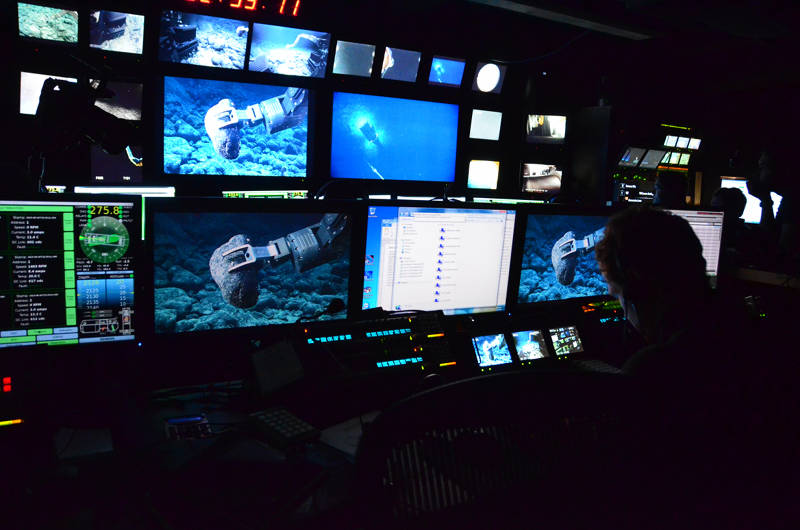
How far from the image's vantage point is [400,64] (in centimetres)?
453

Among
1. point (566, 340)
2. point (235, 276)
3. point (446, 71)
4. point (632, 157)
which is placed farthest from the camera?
point (632, 157)

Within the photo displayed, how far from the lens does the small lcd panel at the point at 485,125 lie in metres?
5.11

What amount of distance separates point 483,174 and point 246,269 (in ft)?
12.5

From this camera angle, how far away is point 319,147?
4.00m

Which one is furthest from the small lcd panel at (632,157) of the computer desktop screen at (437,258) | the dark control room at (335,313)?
the computer desktop screen at (437,258)

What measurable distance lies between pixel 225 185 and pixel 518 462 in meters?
3.38

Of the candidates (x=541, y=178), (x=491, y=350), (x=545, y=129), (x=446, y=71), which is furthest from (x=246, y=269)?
(x=545, y=129)

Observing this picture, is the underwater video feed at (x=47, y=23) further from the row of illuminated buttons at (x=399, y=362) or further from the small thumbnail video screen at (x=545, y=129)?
the small thumbnail video screen at (x=545, y=129)

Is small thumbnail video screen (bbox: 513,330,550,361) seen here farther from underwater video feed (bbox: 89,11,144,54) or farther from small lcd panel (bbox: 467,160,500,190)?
small lcd panel (bbox: 467,160,500,190)

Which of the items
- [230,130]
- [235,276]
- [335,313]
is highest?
[230,130]

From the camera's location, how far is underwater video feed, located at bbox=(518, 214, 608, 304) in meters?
2.01

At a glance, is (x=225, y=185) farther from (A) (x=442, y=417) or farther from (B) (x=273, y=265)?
(A) (x=442, y=417)

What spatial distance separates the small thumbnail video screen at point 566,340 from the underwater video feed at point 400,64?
3.11 m

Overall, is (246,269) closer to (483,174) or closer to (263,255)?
(263,255)
